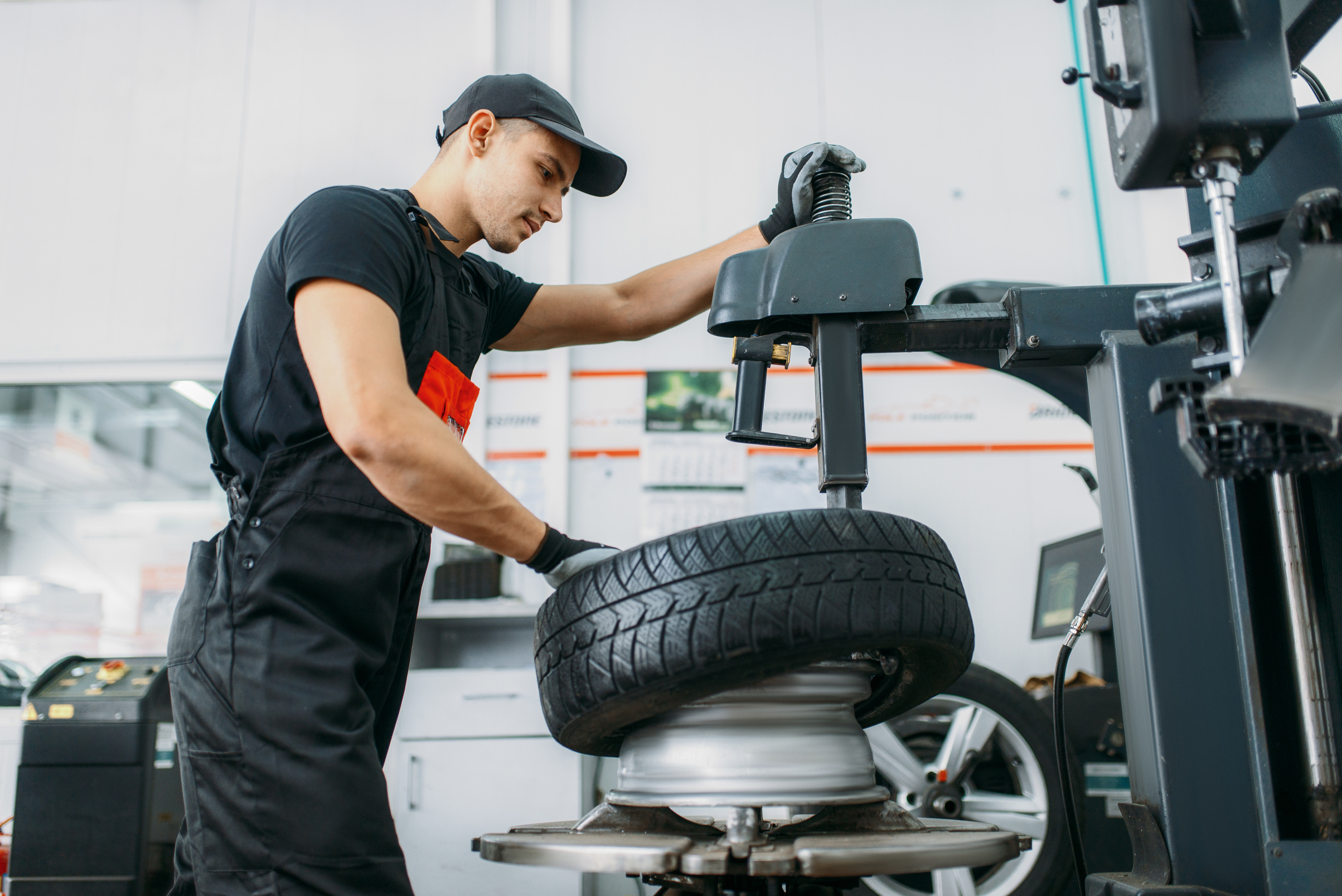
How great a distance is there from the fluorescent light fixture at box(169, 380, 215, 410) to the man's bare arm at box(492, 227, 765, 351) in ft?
→ 7.75

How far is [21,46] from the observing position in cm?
360

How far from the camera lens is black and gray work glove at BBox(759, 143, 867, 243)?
118cm

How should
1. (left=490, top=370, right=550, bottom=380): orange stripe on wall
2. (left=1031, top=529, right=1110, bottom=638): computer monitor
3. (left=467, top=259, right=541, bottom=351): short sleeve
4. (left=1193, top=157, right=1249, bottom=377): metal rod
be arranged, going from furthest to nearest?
(left=490, top=370, right=550, bottom=380): orange stripe on wall
(left=1031, top=529, right=1110, bottom=638): computer monitor
(left=467, top=259, right=541, bottom=351): short sleeve
(left=1193, top=157, right=1249, bottom=377): metal rod

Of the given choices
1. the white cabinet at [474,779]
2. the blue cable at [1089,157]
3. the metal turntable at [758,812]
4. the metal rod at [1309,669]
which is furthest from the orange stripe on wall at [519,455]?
the metal rod at [1309,669]

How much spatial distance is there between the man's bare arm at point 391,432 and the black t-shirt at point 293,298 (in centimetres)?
4

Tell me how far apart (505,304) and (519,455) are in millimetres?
1809

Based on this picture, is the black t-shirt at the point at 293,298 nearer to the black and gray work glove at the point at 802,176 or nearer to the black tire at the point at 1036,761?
the black and gray work glove at the point at 802,176

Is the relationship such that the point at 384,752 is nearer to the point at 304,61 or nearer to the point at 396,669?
the point at 396,669

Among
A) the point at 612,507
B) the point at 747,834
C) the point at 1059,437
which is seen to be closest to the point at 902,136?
the point at 1059,437

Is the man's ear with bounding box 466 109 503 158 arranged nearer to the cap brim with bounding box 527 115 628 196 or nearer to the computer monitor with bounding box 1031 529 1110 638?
the cap brim with bounding box 527 115 628 196

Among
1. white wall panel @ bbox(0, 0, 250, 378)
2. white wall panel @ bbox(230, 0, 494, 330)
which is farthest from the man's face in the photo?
white wall panel @ bbox(0, 0, 250, 378)

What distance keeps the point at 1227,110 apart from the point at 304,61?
3.62 metres

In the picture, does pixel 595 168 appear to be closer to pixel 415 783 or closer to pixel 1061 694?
pixel 1061 694

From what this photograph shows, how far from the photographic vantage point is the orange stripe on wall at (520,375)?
3273 mm
